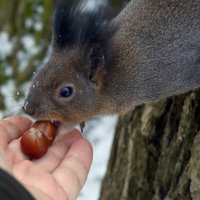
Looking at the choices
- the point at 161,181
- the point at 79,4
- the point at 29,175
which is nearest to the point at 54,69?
the point at 79,4

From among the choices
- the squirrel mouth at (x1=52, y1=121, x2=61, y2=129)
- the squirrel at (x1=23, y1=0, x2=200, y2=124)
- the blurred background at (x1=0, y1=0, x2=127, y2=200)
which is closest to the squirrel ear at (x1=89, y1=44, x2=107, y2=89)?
the squirrel at (x1=23, y1=0, x2=200, y2=124)

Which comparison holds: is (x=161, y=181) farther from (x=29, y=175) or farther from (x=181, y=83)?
(x=29, y=175)

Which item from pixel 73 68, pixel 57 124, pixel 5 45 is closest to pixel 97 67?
pixel 73 68

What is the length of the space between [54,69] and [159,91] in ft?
1.10

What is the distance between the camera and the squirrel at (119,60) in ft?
6.84

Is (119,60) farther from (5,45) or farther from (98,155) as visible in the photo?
(5,45)

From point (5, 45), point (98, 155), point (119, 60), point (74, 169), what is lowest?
point (98, 155)

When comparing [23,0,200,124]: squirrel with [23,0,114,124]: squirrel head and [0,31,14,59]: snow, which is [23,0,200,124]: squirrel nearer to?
[23,0,114,124]: squirrel head

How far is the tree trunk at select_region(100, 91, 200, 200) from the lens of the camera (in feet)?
6.82

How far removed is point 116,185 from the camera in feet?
8.39

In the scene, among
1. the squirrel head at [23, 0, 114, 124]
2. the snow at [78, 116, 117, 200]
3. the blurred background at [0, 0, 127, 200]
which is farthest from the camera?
the snow at [78, 116, 117, 200]

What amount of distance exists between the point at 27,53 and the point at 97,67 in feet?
5.35

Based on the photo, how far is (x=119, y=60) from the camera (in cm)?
216

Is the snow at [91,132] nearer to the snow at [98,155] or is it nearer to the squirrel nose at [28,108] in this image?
the snow at [98,155]
